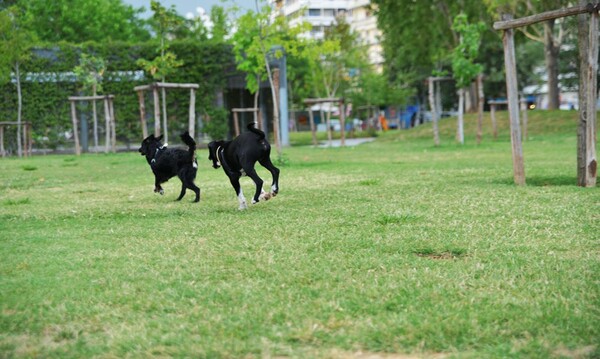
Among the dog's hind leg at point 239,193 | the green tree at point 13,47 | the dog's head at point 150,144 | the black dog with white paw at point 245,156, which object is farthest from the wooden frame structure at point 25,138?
the dog's hind leg at point 239,193

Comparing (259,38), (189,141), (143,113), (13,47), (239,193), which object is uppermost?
(13,47)

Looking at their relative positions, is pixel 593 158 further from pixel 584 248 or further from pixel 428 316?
pixel 428 316

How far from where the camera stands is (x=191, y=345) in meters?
4.11

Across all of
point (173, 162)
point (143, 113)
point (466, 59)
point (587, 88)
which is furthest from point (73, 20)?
point (587, 88)

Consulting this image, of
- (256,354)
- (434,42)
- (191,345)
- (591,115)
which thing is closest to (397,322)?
(256,354)

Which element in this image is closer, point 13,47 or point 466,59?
point 466,59

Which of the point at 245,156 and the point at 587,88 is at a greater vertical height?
the point at 587,88

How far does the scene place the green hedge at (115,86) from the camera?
35406 mm

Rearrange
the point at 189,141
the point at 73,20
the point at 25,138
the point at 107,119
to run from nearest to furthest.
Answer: the point at 189,141 < the point at 107,119 < the point at 25,138 < the point at 73,20

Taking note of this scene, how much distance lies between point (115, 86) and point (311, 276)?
3250 centimetres

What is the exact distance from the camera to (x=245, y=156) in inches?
386

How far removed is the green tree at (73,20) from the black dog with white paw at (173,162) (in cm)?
3289

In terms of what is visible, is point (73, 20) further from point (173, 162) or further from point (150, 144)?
point (173, 162)

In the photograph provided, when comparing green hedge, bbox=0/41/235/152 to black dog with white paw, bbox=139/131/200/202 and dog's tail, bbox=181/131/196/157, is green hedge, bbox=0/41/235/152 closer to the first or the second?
black dog with white paw, bbox=139/131/200/202
